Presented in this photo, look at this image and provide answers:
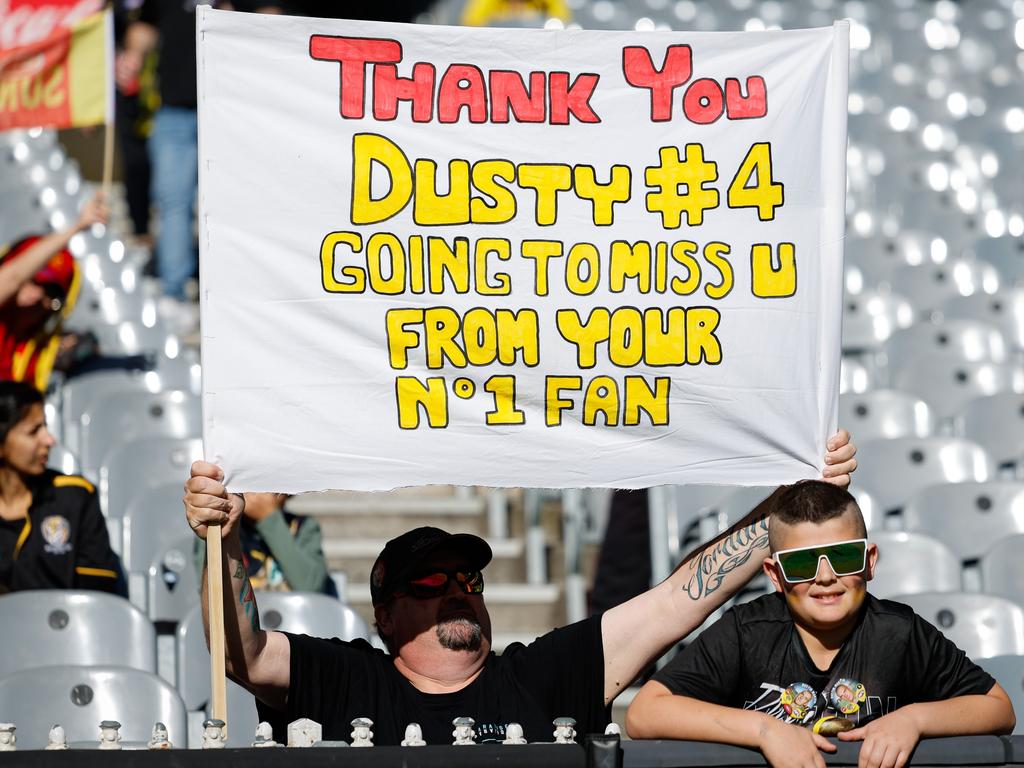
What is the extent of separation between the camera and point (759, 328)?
335 cm

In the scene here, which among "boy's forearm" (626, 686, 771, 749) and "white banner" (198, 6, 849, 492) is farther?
"white banner" (198, 6, 849, 492)

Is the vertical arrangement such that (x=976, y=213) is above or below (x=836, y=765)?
above

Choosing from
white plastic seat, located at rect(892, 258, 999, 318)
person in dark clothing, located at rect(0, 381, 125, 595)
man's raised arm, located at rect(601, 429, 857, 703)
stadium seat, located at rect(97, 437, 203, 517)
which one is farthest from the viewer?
white plastic seat, located at rect(892, 258, 999, 318)

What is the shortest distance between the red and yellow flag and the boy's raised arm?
15.0ft

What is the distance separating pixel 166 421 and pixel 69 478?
4.68 feet

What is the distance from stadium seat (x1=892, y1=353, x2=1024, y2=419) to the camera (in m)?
7.18

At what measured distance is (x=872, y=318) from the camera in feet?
25.8

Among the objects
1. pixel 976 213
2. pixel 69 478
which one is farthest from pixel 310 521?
pixel 976 213

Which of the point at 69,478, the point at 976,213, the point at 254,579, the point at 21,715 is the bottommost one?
the point at 21,715

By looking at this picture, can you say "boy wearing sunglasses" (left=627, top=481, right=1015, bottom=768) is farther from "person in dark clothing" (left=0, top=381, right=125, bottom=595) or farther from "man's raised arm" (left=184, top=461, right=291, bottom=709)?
"person in dark clothing" (left=0, top=381, right=125, bottom=595)

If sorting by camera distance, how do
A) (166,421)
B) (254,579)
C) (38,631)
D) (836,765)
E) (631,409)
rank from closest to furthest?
1. (836,765)
2. (631,409)
3. (38,631)
4. (254,579)
5. (166,421)

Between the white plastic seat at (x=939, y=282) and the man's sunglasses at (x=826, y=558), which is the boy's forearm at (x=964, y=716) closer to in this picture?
the man's sunglasses at (x=826, y=558)

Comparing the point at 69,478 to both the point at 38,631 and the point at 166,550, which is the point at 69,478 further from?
the point at 38,631

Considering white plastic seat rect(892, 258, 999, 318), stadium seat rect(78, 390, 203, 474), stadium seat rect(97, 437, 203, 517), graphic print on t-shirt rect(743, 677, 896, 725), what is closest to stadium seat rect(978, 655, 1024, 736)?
graphic print on t-shirt rect(743, 677, 896, 725)
